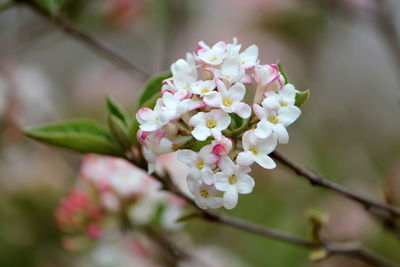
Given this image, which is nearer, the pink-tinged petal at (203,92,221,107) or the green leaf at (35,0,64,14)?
the pink-tinged petal at (203,92,221,107)

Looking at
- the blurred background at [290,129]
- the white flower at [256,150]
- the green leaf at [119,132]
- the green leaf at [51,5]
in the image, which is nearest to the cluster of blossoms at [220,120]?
the white flower at [256,150]

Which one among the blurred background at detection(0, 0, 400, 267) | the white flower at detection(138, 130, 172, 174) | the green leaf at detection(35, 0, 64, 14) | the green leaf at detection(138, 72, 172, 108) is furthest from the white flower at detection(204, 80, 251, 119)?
the blurred background at detection(0, 0, 400, 267)

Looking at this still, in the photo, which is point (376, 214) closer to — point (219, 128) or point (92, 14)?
point (219, 128)

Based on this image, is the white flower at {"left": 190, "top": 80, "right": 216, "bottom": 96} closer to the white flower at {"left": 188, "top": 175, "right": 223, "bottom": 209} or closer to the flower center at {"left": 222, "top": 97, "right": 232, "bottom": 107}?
the flower center at {"left": 222, "top": 97, "right": 232, "bottom": 107}

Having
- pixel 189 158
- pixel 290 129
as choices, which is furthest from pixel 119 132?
pixel 290 129

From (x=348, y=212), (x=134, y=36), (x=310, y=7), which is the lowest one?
(x=348, y=212)

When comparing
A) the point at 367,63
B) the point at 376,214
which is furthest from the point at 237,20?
the point at 376,214
